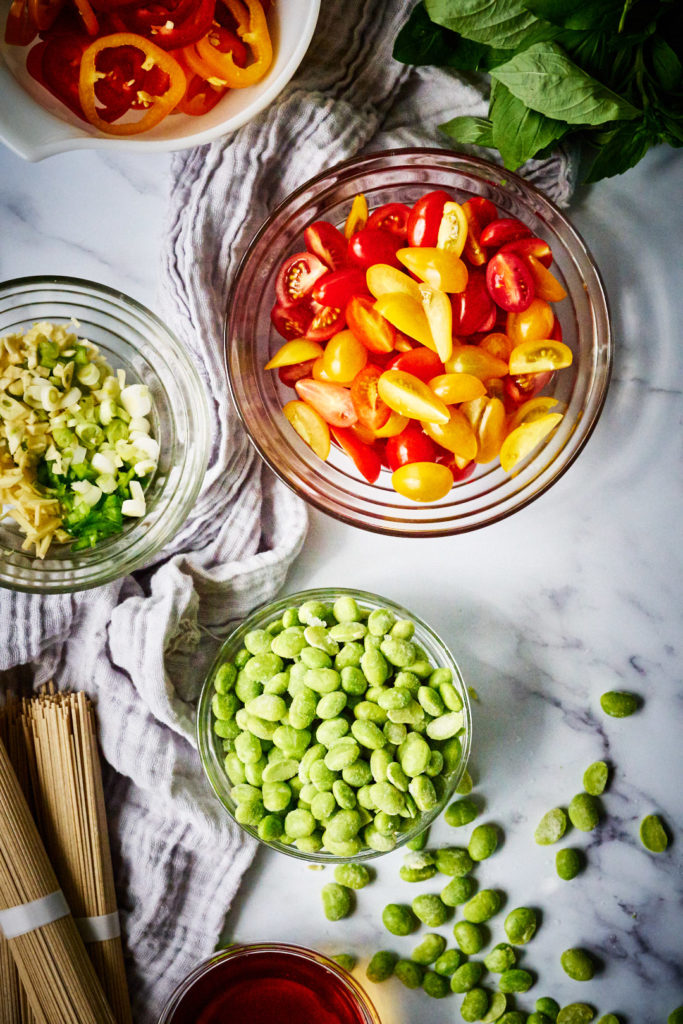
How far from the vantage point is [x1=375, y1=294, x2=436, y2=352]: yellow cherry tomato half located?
116 cm

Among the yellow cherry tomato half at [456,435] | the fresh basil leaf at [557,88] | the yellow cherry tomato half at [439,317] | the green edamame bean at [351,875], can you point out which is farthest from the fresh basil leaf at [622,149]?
the green edamame bean at [351,875]

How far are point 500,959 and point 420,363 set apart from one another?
3.44 ft

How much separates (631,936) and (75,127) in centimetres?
164

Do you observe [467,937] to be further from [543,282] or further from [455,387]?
[543,282]

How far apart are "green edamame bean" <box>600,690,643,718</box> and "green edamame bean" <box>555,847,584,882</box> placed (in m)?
0.25

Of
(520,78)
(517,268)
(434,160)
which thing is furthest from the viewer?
(434,160)

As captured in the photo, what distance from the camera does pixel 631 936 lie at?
1479mm

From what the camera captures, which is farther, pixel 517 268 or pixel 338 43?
pixel 338 43

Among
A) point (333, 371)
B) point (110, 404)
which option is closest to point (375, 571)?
point (333, 371)

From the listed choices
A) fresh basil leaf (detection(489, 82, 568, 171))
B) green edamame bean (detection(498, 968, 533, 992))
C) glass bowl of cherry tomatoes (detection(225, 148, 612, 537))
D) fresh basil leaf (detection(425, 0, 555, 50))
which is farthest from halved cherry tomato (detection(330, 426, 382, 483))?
green edamame bean (detection(498, 968, 533, 992))

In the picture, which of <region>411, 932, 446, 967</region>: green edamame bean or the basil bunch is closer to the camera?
the basil bunch

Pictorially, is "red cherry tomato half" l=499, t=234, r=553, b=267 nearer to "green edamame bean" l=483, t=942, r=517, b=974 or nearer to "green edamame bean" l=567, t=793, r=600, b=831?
"green edamame bean" l=567, t=793, r=600, b=831

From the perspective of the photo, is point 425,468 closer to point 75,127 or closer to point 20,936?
point 75,127

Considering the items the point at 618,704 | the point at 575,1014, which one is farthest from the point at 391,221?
the point at 575,1014
